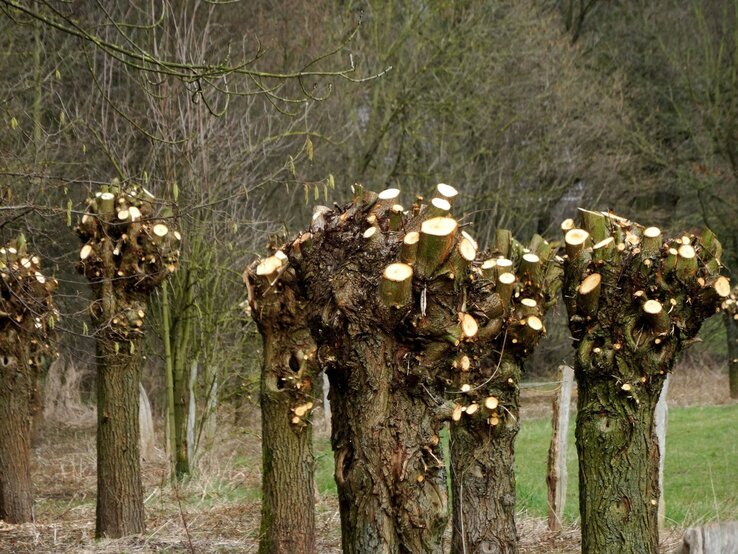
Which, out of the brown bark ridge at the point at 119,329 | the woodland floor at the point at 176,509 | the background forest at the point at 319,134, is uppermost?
the background forest at the point at 319,134

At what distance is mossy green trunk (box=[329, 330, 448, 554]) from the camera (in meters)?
4.91

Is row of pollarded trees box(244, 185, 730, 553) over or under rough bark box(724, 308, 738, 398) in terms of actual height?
under

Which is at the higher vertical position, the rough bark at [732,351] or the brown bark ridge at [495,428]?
the rough bark at [732,351]

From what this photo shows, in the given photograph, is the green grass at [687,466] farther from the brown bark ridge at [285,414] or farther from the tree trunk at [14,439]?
the tree trunk at [14,439]

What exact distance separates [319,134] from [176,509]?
5.06 metres

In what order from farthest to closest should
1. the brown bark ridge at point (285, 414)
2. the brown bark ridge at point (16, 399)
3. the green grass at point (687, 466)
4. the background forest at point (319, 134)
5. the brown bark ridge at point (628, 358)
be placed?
the background forest at point (319, 134)
the green grass at point (687, 466)
the brown bark ridge at point (16, 399)
the brown bark ridge at point (285, 414)
the brown bark ridge at point (628, 358)

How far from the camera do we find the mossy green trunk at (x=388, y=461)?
4.91 metres

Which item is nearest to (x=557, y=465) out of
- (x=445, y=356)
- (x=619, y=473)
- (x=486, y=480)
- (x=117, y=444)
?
(x=486, y=480)

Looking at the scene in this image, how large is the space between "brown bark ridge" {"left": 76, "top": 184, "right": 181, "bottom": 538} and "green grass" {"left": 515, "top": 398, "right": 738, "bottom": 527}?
14.6ft

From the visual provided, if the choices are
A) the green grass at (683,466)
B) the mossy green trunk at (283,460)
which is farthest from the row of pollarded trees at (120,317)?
the green grass at (683,466)

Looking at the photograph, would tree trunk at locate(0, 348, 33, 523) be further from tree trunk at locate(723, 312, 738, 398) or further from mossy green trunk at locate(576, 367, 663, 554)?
tree trunk at locate(723, 312, 738, 398)

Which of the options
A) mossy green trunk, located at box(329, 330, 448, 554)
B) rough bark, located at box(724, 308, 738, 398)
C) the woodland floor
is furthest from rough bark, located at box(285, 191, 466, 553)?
rough bark, located at box(724, 308, 738, 398)

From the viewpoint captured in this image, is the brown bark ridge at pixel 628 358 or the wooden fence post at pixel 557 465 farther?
the wooden fence post at pixel 557 465

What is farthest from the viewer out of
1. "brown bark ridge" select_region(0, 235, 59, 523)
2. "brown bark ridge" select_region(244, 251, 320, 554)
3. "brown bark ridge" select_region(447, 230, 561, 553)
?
"brown bark ridge" select_region(0, 235, 59, 523)
